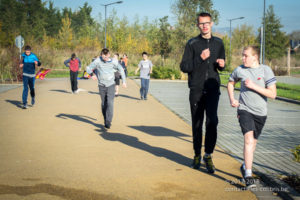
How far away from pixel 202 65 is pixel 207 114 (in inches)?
26.4

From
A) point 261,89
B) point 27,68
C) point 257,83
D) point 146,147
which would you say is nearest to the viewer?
point 261,89

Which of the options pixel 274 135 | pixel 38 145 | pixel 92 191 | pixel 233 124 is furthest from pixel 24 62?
pixel 92 191

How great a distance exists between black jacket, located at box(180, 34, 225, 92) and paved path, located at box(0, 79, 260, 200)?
1206mm

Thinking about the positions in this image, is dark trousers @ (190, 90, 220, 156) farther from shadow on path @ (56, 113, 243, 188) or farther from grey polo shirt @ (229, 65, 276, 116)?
grey polo shirt @ (229, 65, 276, 116)

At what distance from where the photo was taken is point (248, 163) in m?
4.64

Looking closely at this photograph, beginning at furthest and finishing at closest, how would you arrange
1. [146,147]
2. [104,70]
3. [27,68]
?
[27,68] < [104,70] < [146,147]

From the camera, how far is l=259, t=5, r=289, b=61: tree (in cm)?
5616

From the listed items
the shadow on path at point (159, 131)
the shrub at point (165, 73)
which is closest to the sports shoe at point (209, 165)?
the shadow on path at point (159, 131)

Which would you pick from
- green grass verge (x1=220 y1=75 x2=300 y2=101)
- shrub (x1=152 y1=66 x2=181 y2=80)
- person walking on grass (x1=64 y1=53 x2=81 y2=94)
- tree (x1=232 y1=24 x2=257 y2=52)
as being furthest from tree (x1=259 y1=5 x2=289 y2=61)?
person walking on grass (x1=64 y1=53 x2=81 y2=94)

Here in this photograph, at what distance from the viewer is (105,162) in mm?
5820

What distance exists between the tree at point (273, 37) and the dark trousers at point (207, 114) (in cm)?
5448

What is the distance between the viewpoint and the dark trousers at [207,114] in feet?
17.4

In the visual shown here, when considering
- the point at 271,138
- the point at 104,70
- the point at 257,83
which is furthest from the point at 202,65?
the point at 104,70

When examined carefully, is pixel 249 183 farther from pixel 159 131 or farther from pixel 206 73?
pixel 159 131
